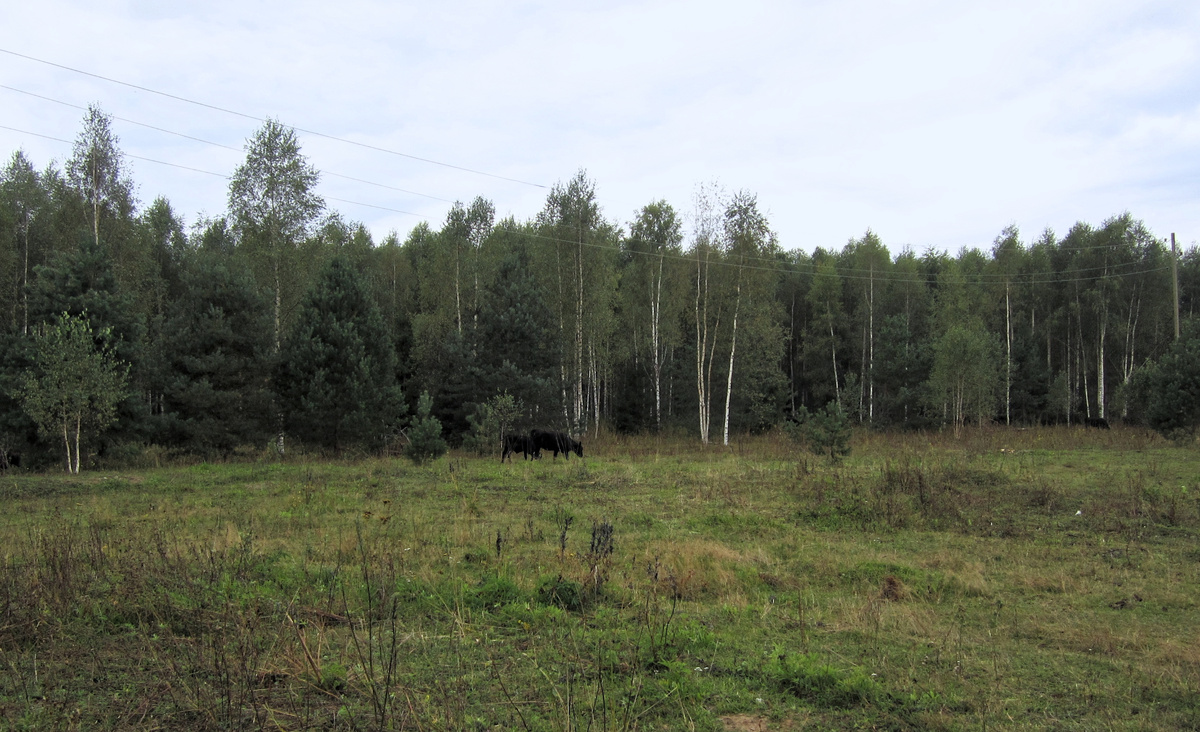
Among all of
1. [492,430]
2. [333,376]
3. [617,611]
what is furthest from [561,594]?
[333,376]

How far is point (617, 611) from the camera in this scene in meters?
6.40

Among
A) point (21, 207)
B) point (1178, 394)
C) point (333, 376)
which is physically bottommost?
point (1178, 394)

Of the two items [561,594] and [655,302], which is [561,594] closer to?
[561,594]

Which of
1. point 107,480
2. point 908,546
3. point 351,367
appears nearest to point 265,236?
point 351,367

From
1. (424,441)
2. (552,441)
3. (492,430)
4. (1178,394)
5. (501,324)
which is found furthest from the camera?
(501,324)

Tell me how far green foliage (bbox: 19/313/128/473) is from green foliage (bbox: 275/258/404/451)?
5.01m

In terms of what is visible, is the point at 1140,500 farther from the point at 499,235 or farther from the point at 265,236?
the point at 499,235

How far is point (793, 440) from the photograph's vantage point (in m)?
25.5

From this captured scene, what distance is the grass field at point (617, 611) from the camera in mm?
4195

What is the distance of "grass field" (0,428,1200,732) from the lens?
13.8ft

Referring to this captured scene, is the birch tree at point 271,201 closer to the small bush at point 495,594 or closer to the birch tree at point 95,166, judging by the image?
the birch tree at point 95,166

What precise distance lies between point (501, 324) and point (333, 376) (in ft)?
28.4

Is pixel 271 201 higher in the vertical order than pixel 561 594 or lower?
higher

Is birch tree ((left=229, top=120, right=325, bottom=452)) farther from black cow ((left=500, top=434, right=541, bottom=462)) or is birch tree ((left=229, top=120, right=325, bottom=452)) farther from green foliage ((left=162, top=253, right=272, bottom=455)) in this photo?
black cow ((left=500, top=434, right=541, bottom=462))
